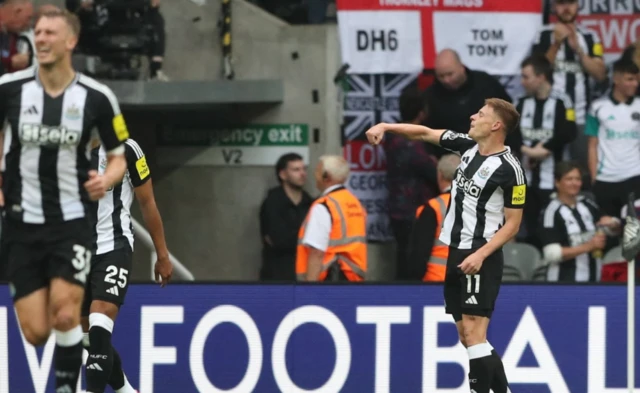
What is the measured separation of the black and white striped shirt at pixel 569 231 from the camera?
1093cm

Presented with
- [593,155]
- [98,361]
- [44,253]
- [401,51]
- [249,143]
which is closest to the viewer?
[44,253]

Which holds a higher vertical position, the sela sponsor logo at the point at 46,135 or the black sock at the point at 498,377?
the sela sponsor logo at the point at 46,135

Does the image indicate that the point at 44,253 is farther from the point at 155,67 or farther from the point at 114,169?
the point at 155,67

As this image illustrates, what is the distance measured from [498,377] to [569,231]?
2.63 meters

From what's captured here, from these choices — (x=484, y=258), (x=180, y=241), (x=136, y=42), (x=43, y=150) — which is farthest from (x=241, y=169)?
(x=43, y=150)

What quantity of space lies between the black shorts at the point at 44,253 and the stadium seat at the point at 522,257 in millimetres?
4527

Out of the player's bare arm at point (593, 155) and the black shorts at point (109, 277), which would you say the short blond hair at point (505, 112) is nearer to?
the black shorts at point (109, 277)

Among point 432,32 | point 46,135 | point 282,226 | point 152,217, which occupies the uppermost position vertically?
point 432,32

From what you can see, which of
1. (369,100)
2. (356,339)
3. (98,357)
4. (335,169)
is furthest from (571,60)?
(98,357)

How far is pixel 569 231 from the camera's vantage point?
35.8 ft

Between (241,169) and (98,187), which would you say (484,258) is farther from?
(241,169)

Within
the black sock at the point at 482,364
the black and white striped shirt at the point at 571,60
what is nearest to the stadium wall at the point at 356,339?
the black sock at the point at 482,364

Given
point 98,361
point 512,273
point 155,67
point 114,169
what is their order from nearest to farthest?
point 114,169, point 98,361, point 512,273, point 155,67

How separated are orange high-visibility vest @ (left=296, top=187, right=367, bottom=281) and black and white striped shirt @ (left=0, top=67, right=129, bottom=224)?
3.04 metres
